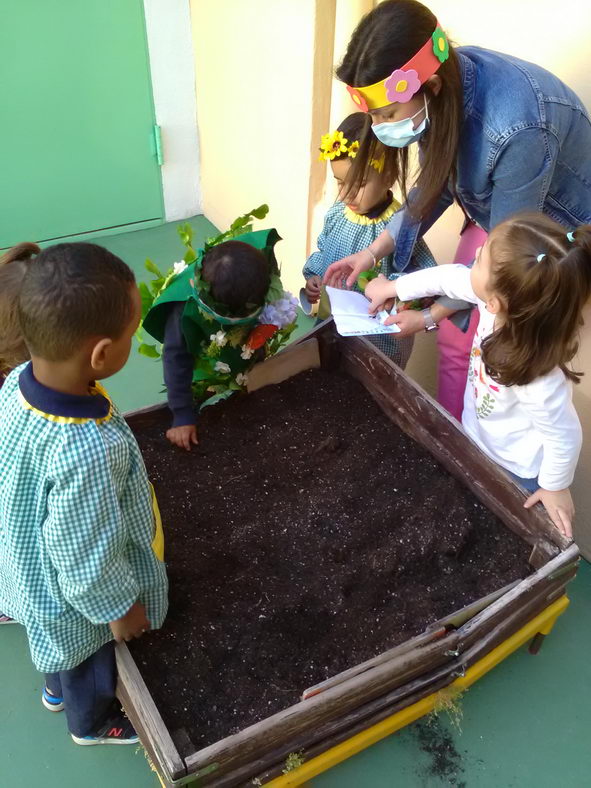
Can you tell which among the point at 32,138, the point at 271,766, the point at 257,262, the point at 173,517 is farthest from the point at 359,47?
the point at 32,138

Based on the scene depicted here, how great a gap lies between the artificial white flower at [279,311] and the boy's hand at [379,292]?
21 centimetres

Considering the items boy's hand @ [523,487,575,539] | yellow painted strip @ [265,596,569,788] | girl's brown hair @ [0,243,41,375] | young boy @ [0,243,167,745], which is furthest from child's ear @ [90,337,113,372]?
boy's hand @ [523,487,575,539]

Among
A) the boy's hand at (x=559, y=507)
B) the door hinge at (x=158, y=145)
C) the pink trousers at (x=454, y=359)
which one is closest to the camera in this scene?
the boy's hand at (x=559, y=507)

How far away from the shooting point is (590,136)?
1399 millimetres

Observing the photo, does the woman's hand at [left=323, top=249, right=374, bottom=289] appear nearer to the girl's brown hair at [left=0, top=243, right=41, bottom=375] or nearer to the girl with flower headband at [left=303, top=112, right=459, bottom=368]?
A: the girl with flower headband at [left=303, top=112, right=459, bottom=368]

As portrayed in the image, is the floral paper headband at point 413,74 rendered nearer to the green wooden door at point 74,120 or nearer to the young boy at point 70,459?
the young boy at point 70,459

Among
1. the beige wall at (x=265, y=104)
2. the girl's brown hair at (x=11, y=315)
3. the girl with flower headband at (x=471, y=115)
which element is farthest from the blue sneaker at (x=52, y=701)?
the beige wall at (x=265, y=104)

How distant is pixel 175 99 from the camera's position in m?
3.32

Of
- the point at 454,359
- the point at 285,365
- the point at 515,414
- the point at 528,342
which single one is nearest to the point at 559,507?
the point at 515,414

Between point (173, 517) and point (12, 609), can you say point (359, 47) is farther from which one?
point (12, 609)

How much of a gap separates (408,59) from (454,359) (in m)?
0.94

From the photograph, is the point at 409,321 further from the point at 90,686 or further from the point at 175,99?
the point at 175,99

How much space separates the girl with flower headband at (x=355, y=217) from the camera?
5.93 feet

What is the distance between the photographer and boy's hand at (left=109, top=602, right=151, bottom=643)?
3.96ft
